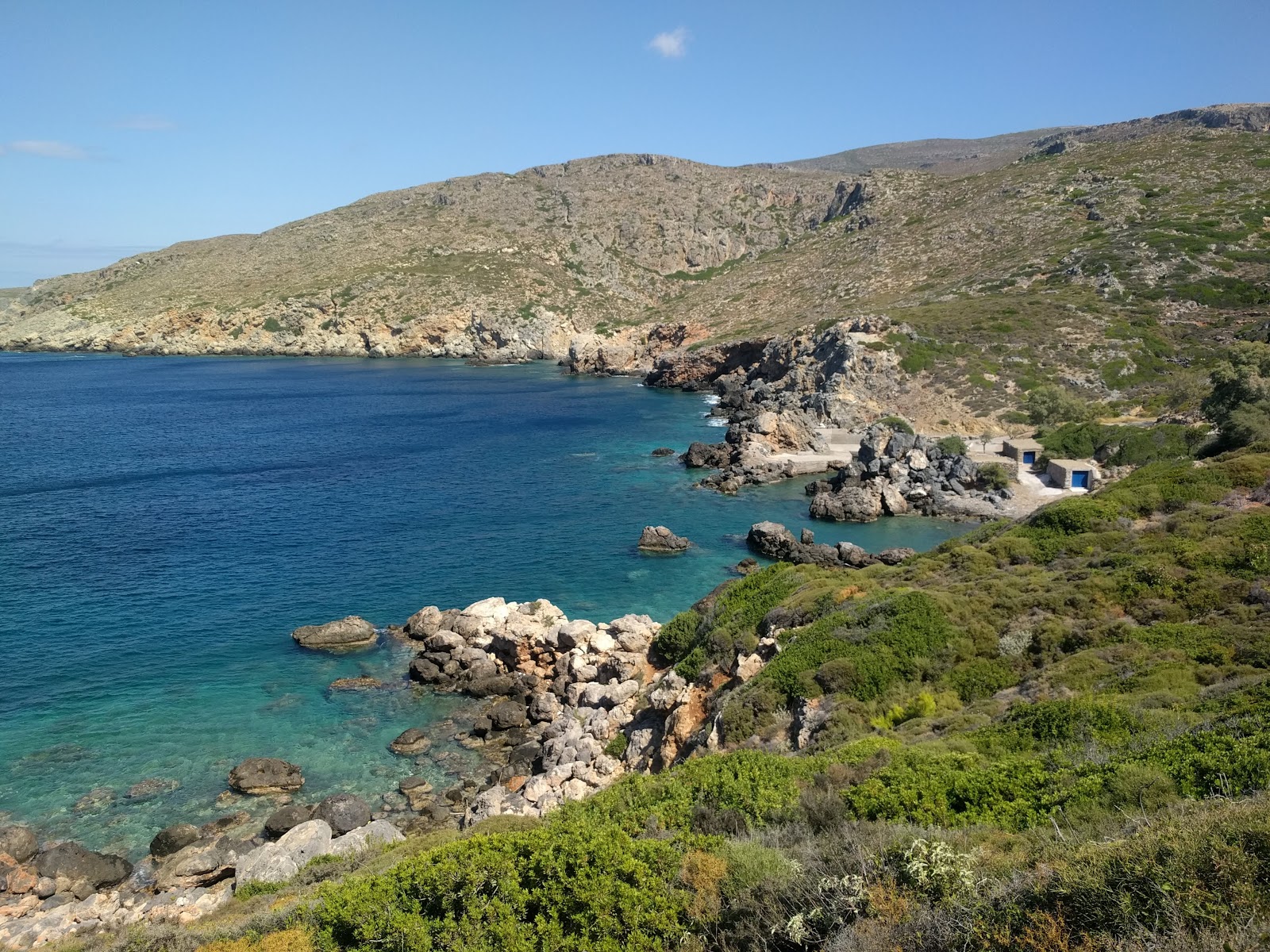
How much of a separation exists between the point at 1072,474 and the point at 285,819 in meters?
44.3

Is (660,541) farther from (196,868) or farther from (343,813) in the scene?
(196,868)

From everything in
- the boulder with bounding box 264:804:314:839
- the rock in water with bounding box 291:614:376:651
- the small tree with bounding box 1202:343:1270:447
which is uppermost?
the small tree with bounding box 1202:343:1270:447

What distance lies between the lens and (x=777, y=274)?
121m

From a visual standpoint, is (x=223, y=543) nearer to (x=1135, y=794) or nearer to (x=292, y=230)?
(x=1135, y=794)

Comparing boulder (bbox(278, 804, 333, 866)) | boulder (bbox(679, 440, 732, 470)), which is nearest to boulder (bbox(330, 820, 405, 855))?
boulder (bbox(278, 804, 333, 866))

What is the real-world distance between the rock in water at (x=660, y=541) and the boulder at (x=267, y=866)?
2467 centimetres

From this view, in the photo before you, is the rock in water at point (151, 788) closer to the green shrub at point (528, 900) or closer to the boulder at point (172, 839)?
the boulder at point (172, 839)

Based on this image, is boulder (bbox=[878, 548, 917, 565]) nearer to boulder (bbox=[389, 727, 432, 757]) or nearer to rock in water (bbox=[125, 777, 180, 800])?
boulder (bbox=[389, 727, 432, 757])

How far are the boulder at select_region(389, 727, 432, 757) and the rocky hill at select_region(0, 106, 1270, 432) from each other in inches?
1940

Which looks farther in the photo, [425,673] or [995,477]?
[995,477]

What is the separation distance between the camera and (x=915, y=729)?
44.7ft

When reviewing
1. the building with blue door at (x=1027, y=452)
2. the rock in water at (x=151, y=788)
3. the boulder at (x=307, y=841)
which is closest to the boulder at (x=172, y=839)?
the rock in water at (x=151, y=788)

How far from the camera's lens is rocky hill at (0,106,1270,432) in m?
66.8

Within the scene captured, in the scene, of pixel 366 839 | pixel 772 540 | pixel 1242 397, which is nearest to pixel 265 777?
pixel 366 839
